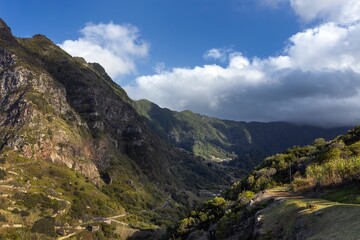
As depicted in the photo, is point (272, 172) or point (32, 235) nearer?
point (272, 172)

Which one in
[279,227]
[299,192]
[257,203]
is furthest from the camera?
[257,203]

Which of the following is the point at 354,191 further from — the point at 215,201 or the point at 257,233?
the point at 215,201

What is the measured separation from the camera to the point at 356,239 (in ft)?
68.8

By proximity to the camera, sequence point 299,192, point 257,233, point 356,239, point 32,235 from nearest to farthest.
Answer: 1. point 356,239
2. point 257,233
3. point 299,192
4. point 32,235

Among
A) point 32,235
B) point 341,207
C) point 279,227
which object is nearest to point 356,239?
point 341,207

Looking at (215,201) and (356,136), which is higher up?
(356,136)

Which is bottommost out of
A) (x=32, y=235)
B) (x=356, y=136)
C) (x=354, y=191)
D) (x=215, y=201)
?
(x=32, y=235)

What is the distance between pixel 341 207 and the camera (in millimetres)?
27297

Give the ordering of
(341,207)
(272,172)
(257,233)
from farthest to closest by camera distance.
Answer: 1. (272,172)
2. (257,233)
3. (341,207)

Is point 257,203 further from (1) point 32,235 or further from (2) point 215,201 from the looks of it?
(1) point 32,235

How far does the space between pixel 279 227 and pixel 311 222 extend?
4.45 m

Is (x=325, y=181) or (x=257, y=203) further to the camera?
(x=257, y=203)

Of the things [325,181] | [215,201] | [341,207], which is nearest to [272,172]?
[215,201]

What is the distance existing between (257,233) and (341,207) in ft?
31.5
